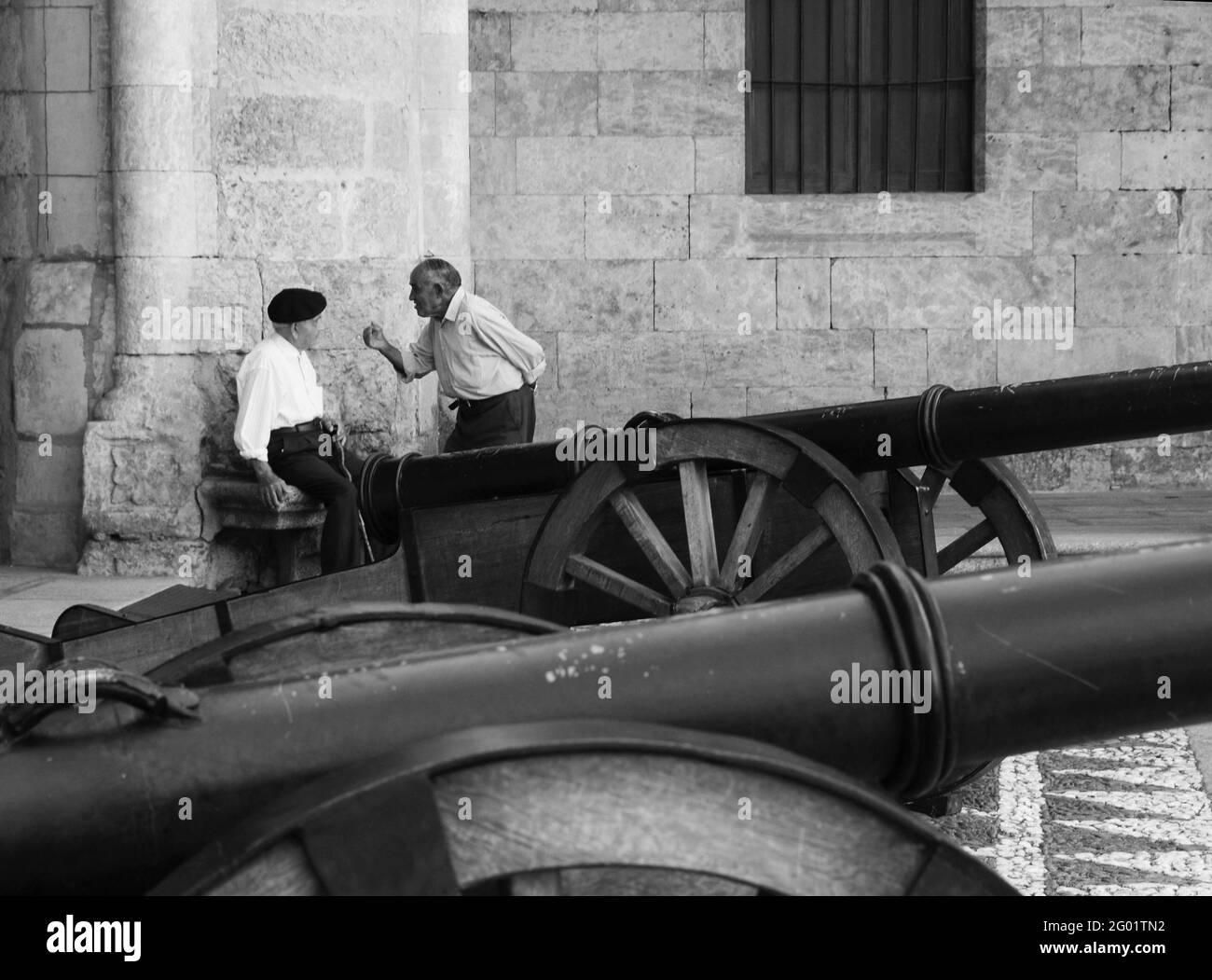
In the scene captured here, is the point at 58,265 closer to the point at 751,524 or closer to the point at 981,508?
the point at 751,524

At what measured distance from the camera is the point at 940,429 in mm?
4629

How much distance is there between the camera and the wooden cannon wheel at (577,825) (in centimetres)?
157

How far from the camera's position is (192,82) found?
695cm

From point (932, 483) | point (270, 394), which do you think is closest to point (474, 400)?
point (270, 394)

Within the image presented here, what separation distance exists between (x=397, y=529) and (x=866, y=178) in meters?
5.35

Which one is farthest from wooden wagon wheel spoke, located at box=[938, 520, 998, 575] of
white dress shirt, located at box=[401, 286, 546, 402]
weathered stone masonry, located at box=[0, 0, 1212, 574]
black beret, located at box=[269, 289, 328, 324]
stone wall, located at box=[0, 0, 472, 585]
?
weathered stone masonry, located at box=[0, 0, 1212, 574]

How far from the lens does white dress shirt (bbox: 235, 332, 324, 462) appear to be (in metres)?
6.65

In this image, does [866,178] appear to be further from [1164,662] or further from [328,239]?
[1164,662]

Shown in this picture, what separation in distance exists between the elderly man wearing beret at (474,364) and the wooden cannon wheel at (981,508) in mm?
2704

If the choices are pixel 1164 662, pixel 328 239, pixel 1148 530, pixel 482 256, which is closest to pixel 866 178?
Result: pixel 482 256

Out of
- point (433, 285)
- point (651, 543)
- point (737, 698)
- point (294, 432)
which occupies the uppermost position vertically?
point (433, 285)

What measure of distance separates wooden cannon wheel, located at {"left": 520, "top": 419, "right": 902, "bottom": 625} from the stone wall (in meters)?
2.68

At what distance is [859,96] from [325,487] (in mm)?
4304

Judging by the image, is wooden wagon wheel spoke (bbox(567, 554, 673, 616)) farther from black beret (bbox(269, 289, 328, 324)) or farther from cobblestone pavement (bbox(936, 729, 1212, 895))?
black beret (bbox(269, 289, 328, 324))
